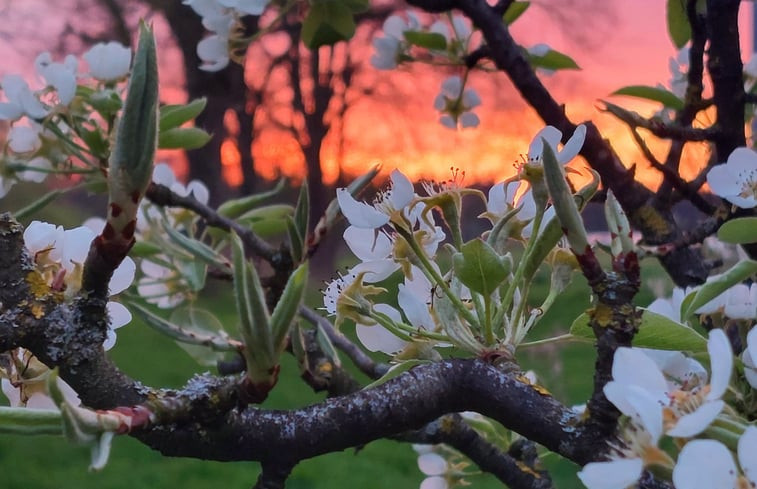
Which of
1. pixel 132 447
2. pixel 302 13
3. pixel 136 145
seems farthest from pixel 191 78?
pixel 136 145

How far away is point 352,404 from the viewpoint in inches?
10.6

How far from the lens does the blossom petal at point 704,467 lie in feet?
0.72

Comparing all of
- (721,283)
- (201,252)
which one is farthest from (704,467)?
(201,252)

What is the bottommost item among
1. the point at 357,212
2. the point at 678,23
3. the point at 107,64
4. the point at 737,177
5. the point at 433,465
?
the point at 433,465

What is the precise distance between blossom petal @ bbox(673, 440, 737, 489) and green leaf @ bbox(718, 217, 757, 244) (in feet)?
0.59

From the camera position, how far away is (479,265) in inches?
11.3

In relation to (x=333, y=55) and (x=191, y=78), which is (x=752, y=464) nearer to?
(x=333, y=55)

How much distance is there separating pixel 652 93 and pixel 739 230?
359 mm

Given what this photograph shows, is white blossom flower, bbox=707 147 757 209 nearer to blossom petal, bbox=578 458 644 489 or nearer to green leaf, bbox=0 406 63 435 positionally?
blossom petal, bbox=578 458 644 489

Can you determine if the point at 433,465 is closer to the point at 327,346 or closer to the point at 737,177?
the point at 327,346

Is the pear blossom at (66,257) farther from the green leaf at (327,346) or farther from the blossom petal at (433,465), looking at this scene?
the blossom petal at (433,465)

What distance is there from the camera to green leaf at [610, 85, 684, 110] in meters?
0.69

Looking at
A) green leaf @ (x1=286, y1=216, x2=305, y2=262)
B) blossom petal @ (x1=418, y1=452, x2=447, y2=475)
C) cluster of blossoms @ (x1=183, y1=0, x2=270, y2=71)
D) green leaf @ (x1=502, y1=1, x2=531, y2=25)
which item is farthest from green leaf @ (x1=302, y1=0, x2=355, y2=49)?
blossom petal @ (x1=418, y1=452, x2=447, y2=475)

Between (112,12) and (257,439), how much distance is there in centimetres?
405
